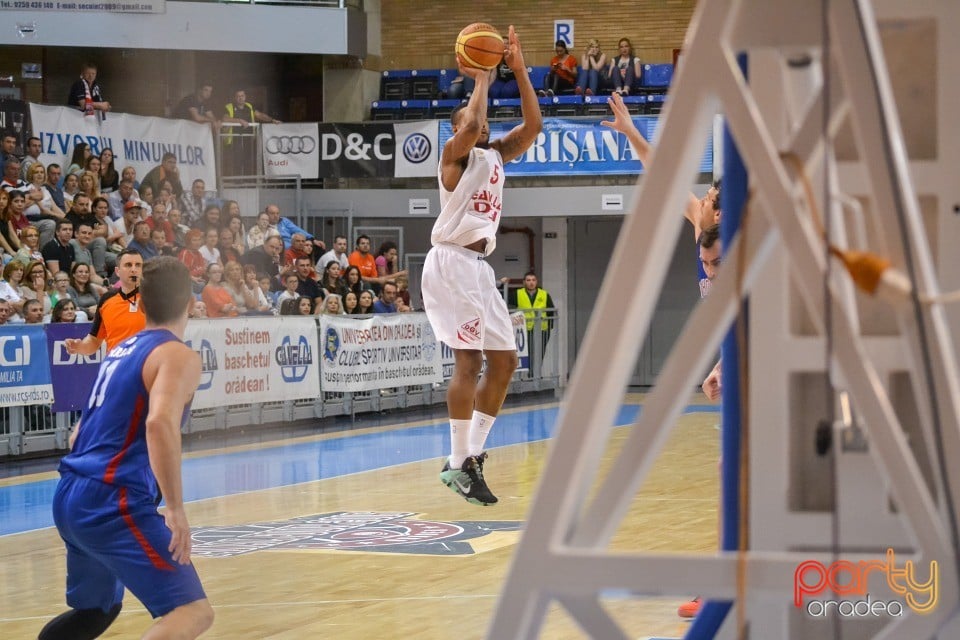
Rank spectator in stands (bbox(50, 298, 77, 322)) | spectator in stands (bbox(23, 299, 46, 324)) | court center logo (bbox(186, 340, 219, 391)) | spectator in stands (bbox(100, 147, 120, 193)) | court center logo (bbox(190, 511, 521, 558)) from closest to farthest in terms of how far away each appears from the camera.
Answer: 1. court center logo (bbox(190, 511, 521, 558))
2. spectator in stands (bbox(50, 298, 77, 322))
3. spectator in stands (bbox(23, 299, 46, 324))
4. court center logo (bbox(186, 340, 219, 391))
5. spectator in stands (bbox(100, 147, 120, 193))

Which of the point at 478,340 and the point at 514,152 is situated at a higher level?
the point at 514,152

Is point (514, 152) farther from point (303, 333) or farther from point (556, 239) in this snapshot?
point (556, 239)

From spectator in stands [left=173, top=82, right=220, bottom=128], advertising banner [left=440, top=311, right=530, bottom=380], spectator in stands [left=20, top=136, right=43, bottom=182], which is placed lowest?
advertising banner [left=440, top=311, right=530, bottom=380]

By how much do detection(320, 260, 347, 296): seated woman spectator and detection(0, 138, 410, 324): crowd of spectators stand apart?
0.04ft

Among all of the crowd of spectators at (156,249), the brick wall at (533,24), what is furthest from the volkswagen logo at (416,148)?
the brick wall at (533,24)

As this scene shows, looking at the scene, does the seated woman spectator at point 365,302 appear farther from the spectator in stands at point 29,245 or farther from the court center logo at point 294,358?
the spectator in stands at point 29,245

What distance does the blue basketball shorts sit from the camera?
4.55m

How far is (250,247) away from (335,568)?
11.7 meters

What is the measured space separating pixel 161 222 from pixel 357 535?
9.58 m

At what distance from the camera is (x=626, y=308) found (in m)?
2.34

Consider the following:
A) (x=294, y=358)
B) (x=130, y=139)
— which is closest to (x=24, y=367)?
(x=294, y=358)

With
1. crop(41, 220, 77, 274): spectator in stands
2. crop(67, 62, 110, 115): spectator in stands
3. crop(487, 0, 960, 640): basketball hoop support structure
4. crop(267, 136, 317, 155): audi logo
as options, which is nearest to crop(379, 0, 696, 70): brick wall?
crop(267, 136, 317, 155): audi logo

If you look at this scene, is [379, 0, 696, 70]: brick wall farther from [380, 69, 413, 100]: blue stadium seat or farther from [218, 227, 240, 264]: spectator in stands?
[218, 227, 240, 264]: spectator in stands

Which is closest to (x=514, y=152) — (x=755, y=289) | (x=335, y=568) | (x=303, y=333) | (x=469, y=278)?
(x=469, y=278)
